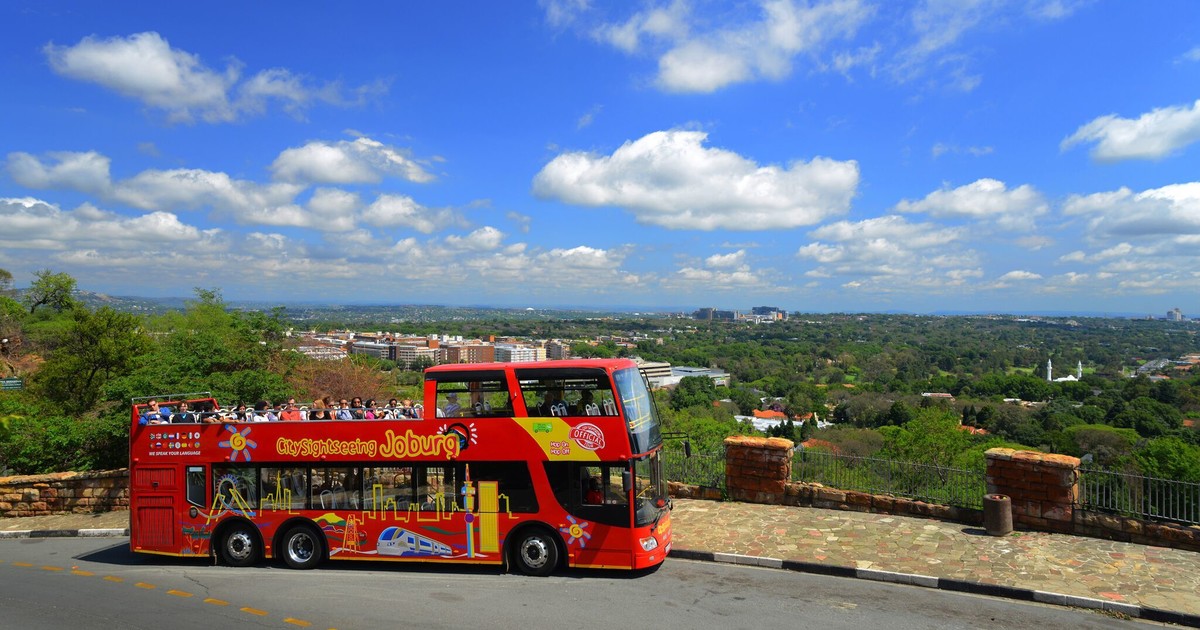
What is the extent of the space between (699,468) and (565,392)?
20.3ft

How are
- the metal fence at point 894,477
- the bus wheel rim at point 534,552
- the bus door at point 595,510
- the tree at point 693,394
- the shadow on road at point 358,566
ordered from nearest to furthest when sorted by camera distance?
the bus door at point 595,510, the bus wheel rim at point 534,552, the shadow on road at point 358,566, the metal fence at point 894,477, the tree at point 693,394

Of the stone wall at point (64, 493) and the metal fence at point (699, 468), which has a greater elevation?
the metal fence at point (699, 468)

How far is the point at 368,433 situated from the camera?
1111 centimetres

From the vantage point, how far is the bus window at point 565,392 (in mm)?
10766

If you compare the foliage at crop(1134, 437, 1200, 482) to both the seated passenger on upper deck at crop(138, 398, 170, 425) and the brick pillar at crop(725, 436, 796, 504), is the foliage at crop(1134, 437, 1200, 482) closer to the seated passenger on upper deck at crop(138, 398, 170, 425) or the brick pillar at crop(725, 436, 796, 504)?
the brick pillar at crop(725, 436, 796, 504)

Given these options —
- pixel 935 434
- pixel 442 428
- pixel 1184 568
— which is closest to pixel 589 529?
pixel 442 428

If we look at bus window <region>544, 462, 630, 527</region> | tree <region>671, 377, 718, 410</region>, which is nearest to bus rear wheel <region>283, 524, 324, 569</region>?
bus window <region>544, 462, 630, 527</region>

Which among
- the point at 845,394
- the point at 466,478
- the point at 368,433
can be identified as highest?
the point at 368,433

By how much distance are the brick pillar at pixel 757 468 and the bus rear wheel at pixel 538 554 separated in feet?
18.6

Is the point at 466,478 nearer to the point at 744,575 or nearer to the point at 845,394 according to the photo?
the point at 744,575

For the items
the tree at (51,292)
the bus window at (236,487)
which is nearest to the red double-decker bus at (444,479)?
the bus window at (236,487)

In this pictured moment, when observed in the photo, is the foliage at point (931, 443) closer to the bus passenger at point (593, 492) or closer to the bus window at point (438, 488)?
the bus passenger at point (593, 492)

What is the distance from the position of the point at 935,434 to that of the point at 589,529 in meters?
25.1

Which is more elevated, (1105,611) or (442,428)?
(442,428)
